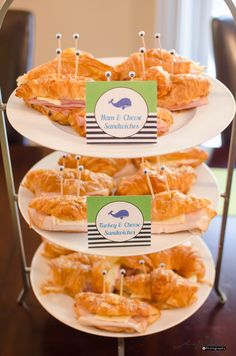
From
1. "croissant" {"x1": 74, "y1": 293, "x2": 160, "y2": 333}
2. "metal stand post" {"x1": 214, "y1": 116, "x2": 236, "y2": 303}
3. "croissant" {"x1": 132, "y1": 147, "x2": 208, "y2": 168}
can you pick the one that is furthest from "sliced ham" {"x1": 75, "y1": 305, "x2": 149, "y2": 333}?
"croissant" {"x1": 132, "y1": 147, "x2": 208, "y2": 168}

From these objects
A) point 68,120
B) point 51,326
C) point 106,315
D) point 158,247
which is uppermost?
point 68,120

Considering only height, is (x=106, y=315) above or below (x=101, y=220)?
below

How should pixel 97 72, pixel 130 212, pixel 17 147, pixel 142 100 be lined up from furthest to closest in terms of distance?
pixel 17 147, pixel 97 72, pixel 130 212, pixel 142 100

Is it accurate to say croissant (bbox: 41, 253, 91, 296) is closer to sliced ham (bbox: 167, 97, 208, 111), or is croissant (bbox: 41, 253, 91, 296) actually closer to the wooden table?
the wooden table

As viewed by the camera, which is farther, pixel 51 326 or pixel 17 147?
pixel 17 147

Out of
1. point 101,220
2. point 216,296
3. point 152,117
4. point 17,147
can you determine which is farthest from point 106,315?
point 17,147

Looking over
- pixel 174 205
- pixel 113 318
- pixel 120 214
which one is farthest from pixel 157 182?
pixel 113 318

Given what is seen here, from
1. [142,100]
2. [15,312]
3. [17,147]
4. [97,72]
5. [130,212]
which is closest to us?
[142,100]

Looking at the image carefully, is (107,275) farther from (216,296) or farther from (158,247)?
(216,296)
